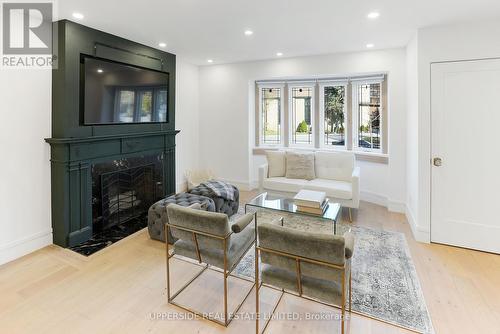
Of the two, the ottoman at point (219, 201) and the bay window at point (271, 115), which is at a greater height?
the bay window at point (271, 115)

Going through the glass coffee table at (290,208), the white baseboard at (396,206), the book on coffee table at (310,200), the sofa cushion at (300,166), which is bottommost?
the white baseboard at (396,206)

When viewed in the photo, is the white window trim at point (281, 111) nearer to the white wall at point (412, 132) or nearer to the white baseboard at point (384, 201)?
the white baseboard at point (384, 201)

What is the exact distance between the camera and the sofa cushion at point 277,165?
4.98m

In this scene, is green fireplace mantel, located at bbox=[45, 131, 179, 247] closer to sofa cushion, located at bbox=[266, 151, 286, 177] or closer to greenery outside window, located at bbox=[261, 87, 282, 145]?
sofa cushion, located at bbox=[266, 151, 286, 177]

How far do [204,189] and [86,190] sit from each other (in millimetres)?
1484

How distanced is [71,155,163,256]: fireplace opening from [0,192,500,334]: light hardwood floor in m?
0.39

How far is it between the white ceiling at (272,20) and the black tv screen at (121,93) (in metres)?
0.47

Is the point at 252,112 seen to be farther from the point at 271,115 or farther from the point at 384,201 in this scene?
the point at 384,201

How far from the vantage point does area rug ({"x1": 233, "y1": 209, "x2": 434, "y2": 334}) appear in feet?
6.97

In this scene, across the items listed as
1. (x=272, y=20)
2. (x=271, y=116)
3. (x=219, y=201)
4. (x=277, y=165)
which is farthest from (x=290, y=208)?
(x=271, y=116)

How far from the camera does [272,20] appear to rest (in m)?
3.25

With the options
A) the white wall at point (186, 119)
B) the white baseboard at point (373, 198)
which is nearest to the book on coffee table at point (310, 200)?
the white baseboard at point (373, 198)
